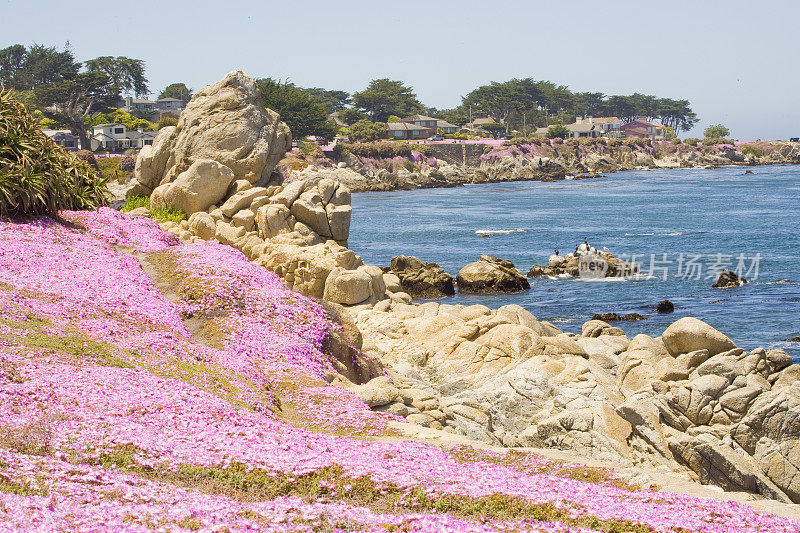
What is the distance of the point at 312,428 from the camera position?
15.5 meters

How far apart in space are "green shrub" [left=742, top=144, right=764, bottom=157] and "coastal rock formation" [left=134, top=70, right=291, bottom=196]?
7231 inches

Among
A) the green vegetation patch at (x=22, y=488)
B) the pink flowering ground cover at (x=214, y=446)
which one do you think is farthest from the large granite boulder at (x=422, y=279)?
the green vegetation patch at (x=22, y=488)

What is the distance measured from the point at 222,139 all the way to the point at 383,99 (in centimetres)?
15126

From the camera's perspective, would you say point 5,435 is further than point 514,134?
No

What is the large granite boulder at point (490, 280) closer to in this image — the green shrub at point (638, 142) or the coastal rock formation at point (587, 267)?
the coastal rock formation at point (587, 267)

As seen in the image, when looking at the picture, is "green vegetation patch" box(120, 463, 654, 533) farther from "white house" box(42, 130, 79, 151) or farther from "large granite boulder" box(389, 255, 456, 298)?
"white house" box(42, 130, 79, 151)

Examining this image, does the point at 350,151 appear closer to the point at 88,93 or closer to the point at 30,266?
the point at 88,93

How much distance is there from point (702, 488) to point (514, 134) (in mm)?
190545

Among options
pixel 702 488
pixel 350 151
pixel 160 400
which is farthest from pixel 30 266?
pixel 350 151

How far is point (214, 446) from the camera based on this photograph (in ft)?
40.1

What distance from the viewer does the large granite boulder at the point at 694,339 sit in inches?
882

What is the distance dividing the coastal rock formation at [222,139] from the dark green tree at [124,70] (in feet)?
415

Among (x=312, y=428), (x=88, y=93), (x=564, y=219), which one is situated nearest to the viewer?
(x=312, y=428)

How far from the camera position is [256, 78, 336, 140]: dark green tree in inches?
5374
